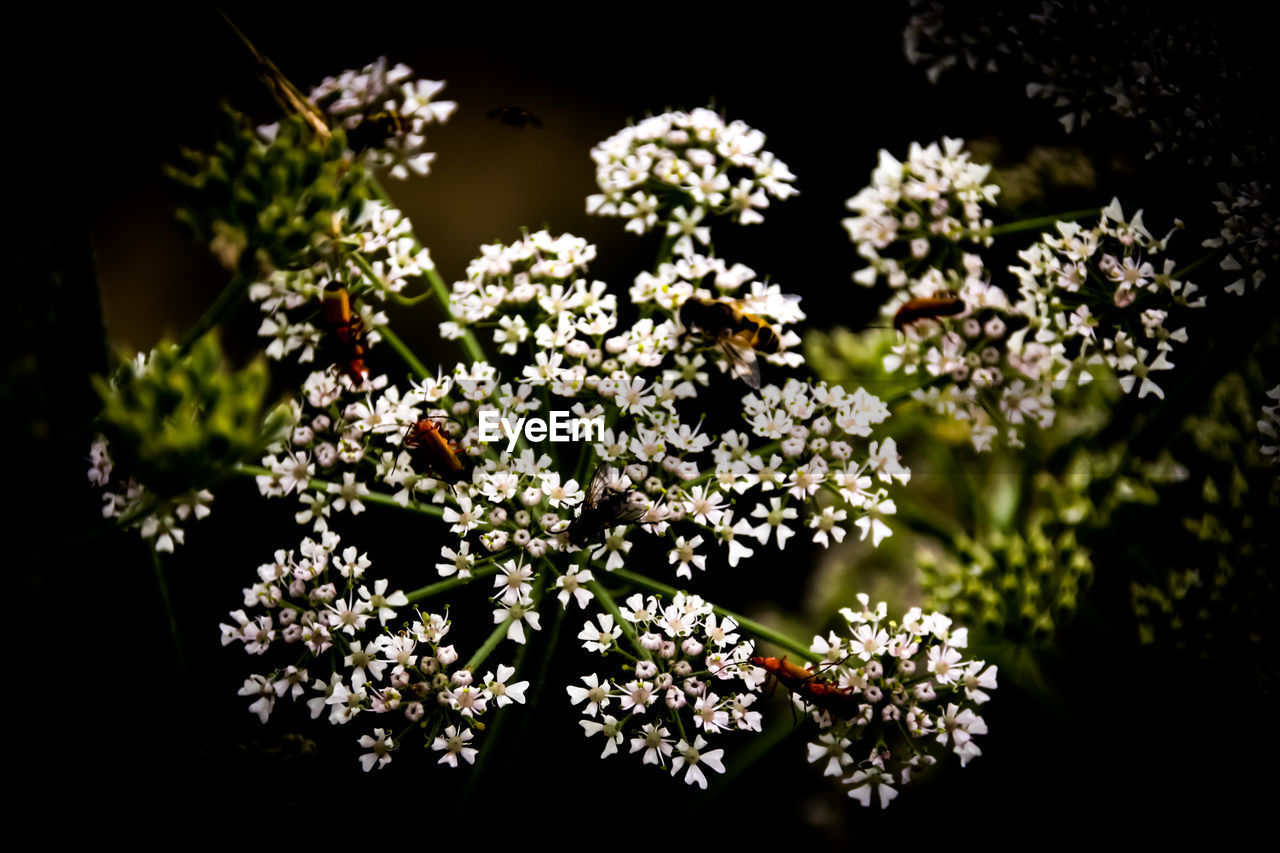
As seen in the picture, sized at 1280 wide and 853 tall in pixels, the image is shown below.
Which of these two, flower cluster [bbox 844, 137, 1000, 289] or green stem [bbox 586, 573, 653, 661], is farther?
flower cluster [bbox 844, 137, 1000, 289]

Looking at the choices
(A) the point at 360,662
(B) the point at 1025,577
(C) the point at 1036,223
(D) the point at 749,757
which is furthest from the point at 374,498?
(B) the point at 1025,577

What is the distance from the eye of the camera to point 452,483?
50.1 inches

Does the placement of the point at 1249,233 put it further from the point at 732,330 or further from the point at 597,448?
the point at 597,448

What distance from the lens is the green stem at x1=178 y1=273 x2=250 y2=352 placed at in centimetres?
102

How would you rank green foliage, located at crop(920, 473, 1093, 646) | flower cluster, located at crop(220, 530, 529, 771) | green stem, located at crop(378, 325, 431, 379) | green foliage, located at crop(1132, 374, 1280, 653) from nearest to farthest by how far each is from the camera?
flower cluster, located at crop(220, 530, 529, 771) → green stem, located at crop(378, 325, 431, 379) → green foliage, located at crop(1132, 374, 1280, 653) → green foliage, located at crop(920, 473, 1093, 646)

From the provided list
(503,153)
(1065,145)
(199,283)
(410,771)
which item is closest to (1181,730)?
(1065,145)

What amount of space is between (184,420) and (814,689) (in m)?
1.03

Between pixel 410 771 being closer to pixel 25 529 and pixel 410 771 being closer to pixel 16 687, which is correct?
pixel 16 687

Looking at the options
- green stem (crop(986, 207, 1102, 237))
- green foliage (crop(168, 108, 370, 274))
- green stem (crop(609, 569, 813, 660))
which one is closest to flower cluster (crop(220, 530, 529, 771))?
green stem (crop(609, 569, 813, 660))

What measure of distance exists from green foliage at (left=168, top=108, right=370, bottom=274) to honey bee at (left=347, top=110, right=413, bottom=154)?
1.27ft

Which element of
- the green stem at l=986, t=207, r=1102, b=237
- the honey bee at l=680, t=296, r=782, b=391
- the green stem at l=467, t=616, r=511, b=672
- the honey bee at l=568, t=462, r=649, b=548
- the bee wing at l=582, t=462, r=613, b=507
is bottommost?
the green stem at l=467, t=616, r=511, b=672

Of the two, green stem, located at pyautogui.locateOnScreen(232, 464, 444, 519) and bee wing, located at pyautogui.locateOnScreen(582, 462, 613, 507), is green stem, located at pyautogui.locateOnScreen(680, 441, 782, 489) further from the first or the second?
green stem, located at pyautogui.locateOnScreen(232, 464, 444, 519)

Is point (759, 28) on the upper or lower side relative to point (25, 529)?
upper

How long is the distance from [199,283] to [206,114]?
75 cm
